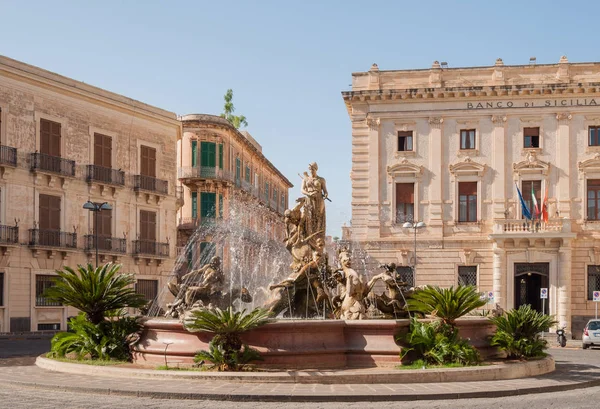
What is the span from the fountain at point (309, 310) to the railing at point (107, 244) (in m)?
18.5

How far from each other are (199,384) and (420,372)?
3.72 meters

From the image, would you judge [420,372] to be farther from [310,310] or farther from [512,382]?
[310,310]

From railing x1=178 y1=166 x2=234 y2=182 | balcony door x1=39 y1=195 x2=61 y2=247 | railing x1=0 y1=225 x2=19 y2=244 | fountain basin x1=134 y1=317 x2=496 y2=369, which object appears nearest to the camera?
fountain basin x1=134 y1=317 x2=496 y2=369

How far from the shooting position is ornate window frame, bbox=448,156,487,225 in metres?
40.6

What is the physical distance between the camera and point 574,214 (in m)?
39.9

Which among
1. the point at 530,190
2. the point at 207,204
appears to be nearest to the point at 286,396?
the point at 530,190

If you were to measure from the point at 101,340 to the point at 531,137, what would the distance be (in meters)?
27.9

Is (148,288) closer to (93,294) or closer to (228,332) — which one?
(93,294)

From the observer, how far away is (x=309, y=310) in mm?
18922

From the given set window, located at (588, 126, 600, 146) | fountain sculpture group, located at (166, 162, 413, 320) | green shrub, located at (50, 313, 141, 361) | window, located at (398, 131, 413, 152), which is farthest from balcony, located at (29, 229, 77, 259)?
window, located at (588, 126, 600, 146)

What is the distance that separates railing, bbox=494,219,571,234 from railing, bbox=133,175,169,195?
15.8m

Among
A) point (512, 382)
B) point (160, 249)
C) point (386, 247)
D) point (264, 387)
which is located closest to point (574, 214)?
point (386, 247)

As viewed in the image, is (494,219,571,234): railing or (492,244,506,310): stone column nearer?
(494,219,571,234): railing

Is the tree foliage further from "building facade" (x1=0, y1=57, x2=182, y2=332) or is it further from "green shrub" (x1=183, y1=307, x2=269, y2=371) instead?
"green shrub" (x1=183, y1=307, x2=269, y2=371)
